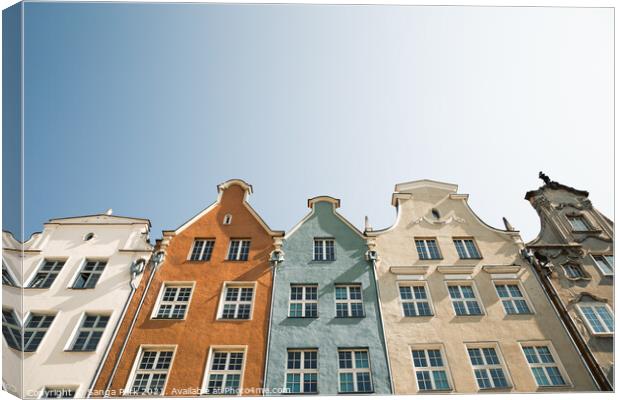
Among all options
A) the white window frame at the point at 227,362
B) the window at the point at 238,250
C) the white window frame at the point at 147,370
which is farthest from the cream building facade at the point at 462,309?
the white window frame at the point at 147,370

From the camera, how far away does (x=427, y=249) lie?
A: 59.9 feet

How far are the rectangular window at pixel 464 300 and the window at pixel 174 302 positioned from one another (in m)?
11.1

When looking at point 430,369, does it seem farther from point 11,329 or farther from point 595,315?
point 11,329

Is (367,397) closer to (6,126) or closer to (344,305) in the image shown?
(344,305)

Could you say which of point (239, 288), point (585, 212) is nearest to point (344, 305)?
point (239, 288)

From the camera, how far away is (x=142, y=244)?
1781 cm

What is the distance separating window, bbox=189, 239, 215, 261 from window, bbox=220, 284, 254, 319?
2112 mm

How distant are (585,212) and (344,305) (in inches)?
543

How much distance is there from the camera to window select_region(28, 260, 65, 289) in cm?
1590

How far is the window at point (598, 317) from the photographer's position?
48.9 feet

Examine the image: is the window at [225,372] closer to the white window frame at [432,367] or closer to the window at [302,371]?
the window at [302,371]

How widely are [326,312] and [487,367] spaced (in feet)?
20.2


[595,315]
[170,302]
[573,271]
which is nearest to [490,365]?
[595,315]

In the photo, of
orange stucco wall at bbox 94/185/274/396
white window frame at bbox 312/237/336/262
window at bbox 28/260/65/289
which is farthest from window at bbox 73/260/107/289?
white window frame at bbox 312/237/336/262
